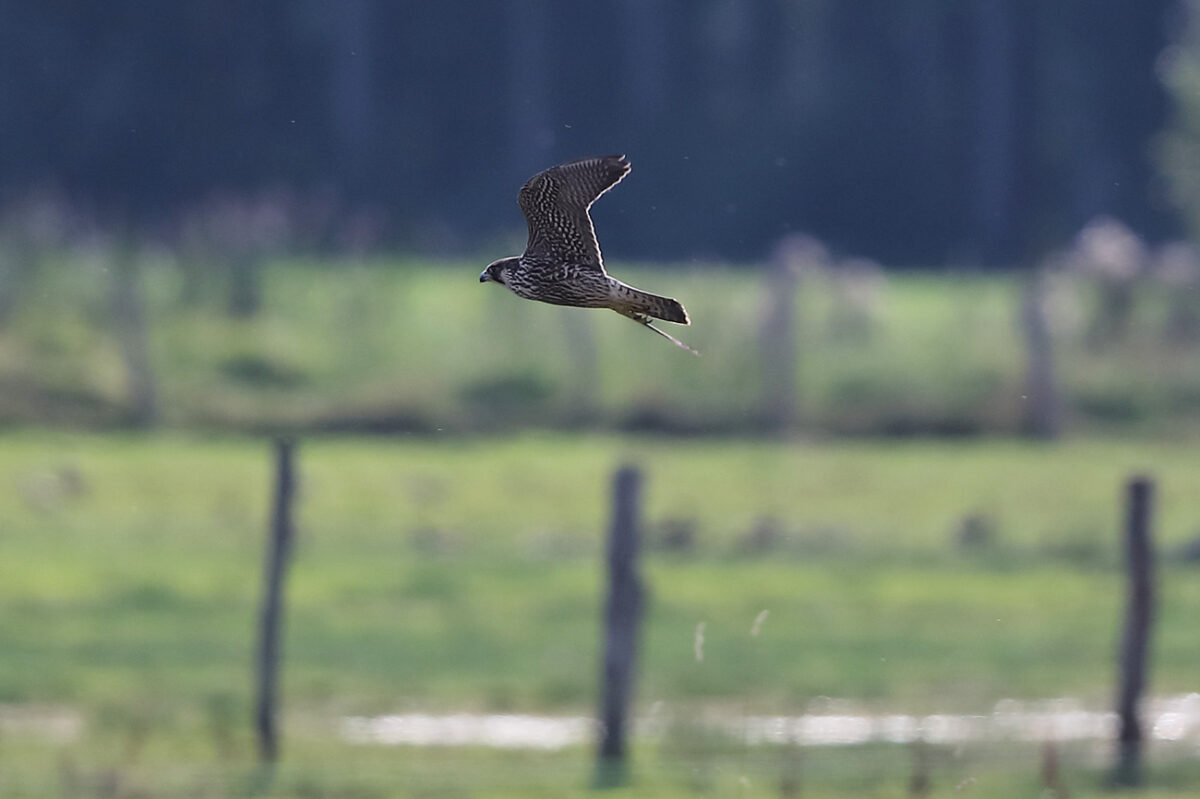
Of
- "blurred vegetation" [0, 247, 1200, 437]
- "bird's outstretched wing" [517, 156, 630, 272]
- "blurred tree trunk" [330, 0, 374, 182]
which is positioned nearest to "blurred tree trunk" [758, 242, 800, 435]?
"blurred vegetation" [0, 247, 1200, 437]

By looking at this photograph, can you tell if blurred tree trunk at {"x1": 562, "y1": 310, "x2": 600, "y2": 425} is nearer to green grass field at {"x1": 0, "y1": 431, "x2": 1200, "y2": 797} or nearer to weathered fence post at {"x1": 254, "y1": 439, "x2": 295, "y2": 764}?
green grass field at {"x1": 0, "y1": 431, "x2": 1200, "y2": 797}

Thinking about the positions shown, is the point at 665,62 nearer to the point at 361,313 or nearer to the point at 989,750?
the point at 361,313

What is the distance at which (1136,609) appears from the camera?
48.1ft

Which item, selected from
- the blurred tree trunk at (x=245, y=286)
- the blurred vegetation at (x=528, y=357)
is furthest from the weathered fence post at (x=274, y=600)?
the blurred tree trunk at (x=245, y=286)

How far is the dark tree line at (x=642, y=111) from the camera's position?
38531 millimetres

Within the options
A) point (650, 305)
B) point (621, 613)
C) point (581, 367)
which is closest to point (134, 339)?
point (581, 367)

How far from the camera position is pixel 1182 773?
44.6ft

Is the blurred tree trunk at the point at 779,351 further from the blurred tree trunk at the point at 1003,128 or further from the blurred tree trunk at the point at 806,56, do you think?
the blurred tree trunk at the point at 806,56

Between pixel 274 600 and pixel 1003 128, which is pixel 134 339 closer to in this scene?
pixel 274 600

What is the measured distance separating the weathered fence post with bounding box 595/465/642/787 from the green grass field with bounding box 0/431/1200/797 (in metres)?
0.23

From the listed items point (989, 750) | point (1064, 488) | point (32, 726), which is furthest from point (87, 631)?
point (1064, 488)

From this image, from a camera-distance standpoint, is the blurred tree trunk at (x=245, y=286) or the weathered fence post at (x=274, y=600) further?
the blurred tree trunk at (x=245, y=286)

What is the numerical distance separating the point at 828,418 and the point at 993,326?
12.1 ft

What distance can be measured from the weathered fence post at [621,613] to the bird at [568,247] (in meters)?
6.19
